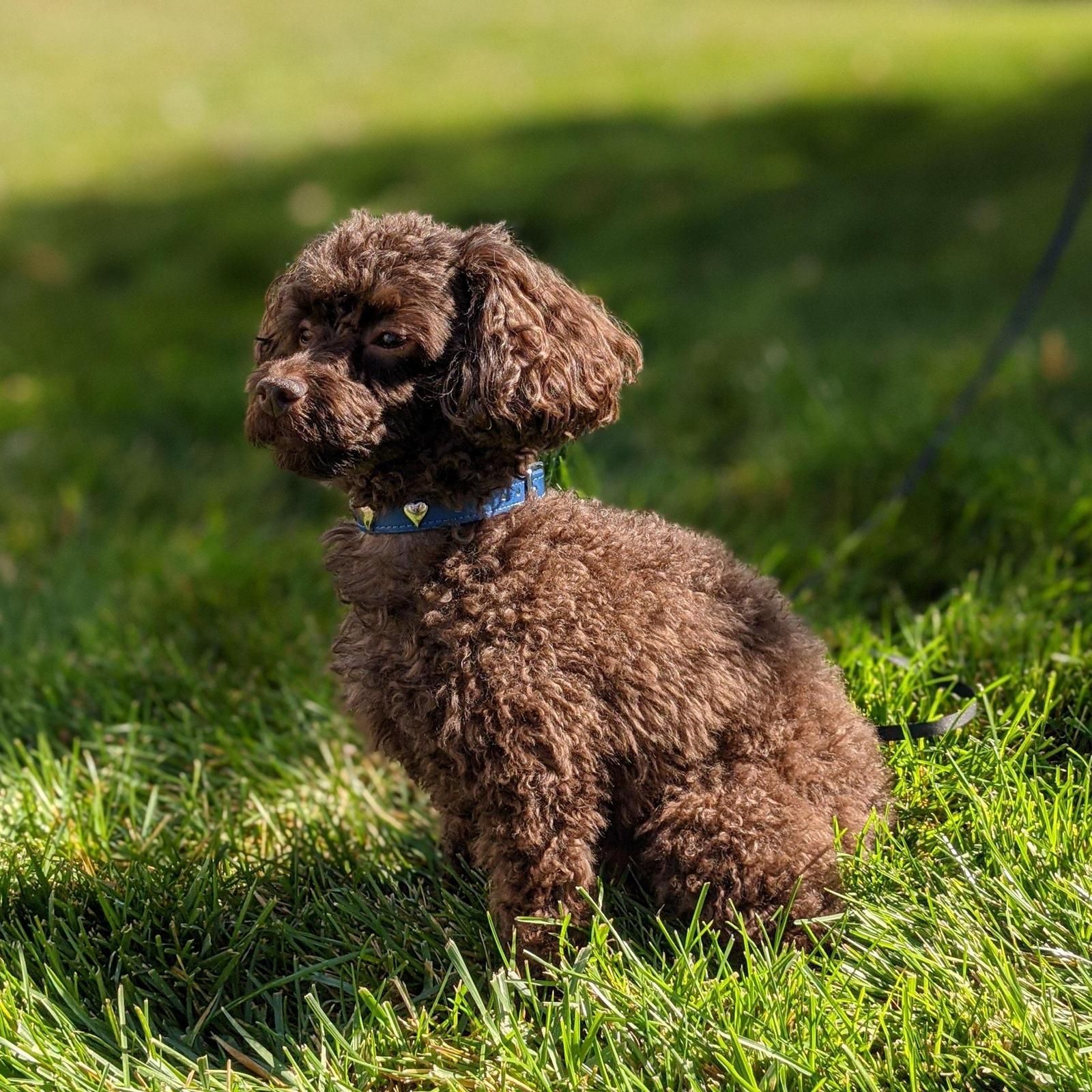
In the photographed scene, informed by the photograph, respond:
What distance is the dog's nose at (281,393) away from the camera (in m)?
2.29

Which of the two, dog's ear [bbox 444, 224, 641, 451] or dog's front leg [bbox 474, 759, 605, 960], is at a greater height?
dog's ear [bbox 444, 224, 641, 451]

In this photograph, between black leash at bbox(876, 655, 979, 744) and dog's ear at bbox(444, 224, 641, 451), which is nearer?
dog's ear at bbox(444, 224, 641, 451)

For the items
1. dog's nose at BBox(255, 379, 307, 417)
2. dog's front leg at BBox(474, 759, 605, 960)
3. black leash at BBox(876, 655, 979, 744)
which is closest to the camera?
dog's nose at BBox(255, 379, 307, 417)

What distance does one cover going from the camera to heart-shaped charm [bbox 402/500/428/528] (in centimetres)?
249

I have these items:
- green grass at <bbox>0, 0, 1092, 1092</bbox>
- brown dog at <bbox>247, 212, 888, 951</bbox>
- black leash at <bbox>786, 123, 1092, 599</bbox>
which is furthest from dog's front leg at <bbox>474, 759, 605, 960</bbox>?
black leash at <bbox>786, 123, 1092, 599</bbox>

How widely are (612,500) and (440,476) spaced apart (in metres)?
2.25

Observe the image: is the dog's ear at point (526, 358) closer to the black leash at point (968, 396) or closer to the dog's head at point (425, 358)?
the dog's head at point (425, 358)

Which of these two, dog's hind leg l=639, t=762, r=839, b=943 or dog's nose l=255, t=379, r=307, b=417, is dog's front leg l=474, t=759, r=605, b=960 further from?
dog's nose l=255, t=379, r=307, b=417

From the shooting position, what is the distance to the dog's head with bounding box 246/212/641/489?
7.65 ft

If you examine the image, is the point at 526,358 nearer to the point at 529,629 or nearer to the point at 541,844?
the point at 529,629

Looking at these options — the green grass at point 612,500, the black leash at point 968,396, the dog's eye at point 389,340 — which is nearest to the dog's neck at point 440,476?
the dog's eye at point 389,340

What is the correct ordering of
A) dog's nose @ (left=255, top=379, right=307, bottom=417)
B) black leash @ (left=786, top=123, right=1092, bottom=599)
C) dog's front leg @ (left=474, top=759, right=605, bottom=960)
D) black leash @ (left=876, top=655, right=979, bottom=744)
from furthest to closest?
black leash @ (left=786, top=123, right=1092, bottom=599) → black leash @ (left=876, top=655, right=979, bottom=744) → dog's front leg @ (left=474, top=759, right=605, bottom=960) → dog's nose @ (left=255, top=379, right=307, bottom=417)

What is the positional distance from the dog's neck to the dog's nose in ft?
0.75

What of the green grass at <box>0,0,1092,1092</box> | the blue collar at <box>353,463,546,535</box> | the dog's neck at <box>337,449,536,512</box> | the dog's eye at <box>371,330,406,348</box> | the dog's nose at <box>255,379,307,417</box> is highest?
the dog's eye at <box>371,330,406,348</box>
